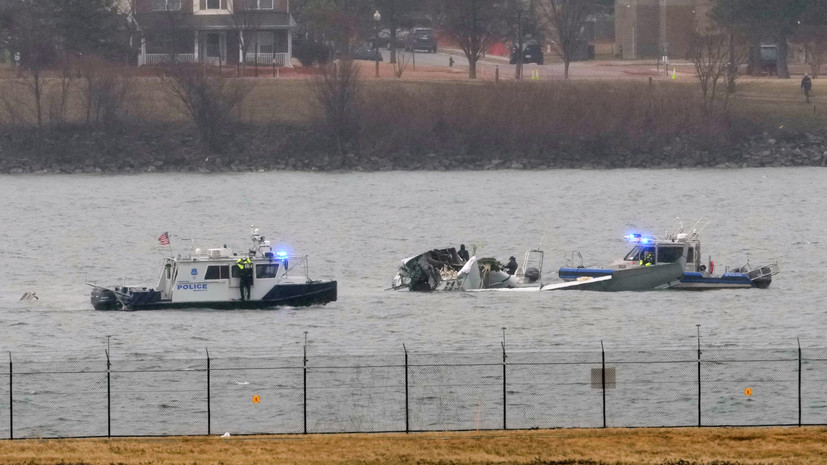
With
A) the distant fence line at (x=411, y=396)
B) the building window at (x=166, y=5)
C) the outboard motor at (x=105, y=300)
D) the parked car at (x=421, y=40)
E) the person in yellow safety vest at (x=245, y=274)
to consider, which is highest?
the building window at (x=166, y=5)

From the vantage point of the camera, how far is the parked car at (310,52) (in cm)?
16662

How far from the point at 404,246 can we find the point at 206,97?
62282 millimetres

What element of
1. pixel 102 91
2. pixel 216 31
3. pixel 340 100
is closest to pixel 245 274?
pixel 340 100

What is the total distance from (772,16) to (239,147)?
5571cm

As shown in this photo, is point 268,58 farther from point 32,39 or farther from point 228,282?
point 228,282

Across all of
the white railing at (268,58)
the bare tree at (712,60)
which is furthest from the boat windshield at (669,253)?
the white railing at (268,58)

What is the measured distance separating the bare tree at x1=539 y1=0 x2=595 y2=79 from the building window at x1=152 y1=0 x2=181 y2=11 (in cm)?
3993

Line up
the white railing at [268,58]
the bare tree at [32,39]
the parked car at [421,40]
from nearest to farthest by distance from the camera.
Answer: the bare tree at [32,39]
the white railing at [268,58]
the parked car at [421,40]

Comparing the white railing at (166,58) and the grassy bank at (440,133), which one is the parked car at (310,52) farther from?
the grassy bank at (440,133)

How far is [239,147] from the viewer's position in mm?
146250

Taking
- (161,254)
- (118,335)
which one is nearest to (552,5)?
(161,254)

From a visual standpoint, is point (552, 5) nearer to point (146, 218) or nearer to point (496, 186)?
point (496, 186)

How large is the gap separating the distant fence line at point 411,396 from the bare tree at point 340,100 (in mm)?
95935

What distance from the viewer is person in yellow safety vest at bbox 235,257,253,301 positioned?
5956 cm
